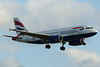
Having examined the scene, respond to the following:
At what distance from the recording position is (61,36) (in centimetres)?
7994

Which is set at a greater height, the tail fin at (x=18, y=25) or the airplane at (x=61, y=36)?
the tail fin at (x=18, y=25)

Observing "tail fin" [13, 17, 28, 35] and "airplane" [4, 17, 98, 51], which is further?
"tail fin" [13, 17, 28, 35]

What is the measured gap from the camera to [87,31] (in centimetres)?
7900

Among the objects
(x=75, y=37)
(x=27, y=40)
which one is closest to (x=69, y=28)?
(x=75, y=37)

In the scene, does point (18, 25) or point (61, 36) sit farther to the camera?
point (18, 25)

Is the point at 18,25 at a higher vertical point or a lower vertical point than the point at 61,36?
higher

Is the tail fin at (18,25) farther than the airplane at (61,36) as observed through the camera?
Yes

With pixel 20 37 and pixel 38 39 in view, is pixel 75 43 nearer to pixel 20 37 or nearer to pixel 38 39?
pixel 38 39

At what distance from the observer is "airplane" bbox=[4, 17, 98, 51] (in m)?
79.0

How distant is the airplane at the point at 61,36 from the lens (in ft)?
259

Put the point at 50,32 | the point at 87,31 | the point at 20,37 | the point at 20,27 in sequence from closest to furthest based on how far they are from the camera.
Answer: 1. the point at 87,31
2. the point at 50,32
3. the point at 20,37
4. the point at 20,27

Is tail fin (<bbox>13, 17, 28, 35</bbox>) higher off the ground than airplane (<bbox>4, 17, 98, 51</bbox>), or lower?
higher

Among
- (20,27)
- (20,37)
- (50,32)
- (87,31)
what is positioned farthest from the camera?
(20,27)

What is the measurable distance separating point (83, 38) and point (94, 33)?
4.23m
